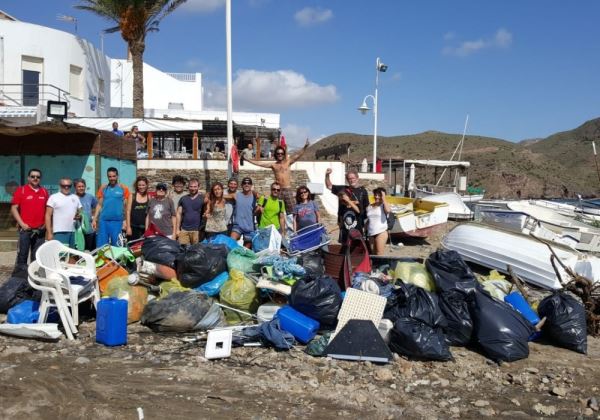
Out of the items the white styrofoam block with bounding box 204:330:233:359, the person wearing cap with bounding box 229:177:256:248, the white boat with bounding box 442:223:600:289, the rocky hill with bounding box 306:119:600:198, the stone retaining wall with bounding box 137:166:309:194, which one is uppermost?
the rocky hill with bounding box 306:119:600:198

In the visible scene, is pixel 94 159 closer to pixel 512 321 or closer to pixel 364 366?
pixel 364 366

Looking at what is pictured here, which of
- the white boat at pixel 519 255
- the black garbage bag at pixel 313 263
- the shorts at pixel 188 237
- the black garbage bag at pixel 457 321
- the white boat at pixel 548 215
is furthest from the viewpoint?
the white boat at pixel 548 215

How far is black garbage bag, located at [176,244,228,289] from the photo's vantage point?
6.02 m

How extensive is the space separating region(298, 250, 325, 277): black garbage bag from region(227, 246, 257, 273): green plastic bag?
598 mm

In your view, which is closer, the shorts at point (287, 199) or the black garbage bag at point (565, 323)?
the black garbage bag at point (565, 323)

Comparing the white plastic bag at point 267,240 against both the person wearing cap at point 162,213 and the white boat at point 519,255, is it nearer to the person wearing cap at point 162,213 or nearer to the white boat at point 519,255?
the person wearing cap at point 162,213

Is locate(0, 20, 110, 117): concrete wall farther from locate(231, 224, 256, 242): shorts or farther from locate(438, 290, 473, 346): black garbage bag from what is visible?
locate(438, 290, 473, 346): black garbage bag

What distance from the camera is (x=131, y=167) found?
11.9 meters

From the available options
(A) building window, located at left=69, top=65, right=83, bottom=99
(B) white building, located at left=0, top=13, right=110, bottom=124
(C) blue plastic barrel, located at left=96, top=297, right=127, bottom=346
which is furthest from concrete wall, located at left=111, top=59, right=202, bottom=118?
(C) blue plastic barrel, located at left=96, top=297, right=127, bottom=346

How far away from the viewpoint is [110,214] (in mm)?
7230

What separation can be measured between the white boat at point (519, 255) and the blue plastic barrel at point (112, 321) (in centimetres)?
578

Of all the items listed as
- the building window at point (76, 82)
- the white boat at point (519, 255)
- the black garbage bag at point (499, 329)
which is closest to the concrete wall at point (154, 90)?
the building window at point (76, 82)

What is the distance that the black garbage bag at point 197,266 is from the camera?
Result: 6.02 meters

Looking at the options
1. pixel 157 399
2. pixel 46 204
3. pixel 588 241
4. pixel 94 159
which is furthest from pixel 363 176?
pixel 157 399
